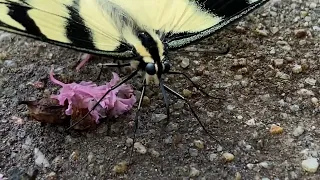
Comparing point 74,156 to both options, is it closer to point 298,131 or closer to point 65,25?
point 65,25

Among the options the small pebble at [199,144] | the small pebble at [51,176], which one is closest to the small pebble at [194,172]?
the small pebble at [199,144]

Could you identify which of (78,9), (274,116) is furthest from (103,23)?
(274,116)

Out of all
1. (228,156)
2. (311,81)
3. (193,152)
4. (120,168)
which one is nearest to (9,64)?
(120,168)

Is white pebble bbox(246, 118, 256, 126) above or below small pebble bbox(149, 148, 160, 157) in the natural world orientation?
above

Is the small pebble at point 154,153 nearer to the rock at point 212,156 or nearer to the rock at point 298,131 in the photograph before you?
the rock at point 212,156

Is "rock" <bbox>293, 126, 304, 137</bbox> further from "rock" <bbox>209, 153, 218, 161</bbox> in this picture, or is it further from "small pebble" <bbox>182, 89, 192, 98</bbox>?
"small pebble" <bbox>182, 89, 192, 98</bbox>

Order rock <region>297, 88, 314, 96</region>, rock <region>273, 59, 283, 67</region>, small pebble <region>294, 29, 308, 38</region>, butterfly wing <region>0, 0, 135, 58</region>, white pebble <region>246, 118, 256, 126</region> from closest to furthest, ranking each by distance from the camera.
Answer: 1. butterfly wing <region>0, 0, 135, 58</region>
2. white pebble <region>246, 118, 256, 126</region>
3. rock <region>297, 88, 314, 96</region>
4. rock <region>273, 59, 283, 67</region>
5. small pebble <region>294, 29, 308, 38</region>

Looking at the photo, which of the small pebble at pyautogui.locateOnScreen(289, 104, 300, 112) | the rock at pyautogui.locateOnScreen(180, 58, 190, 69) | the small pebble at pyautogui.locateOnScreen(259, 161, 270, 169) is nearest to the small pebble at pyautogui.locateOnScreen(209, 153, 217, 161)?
the small pebble at pyautogui.locateOnScreen(259, 161, 270, 169)
